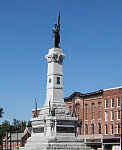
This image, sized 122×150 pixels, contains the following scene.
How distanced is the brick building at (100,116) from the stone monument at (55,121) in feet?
60.3

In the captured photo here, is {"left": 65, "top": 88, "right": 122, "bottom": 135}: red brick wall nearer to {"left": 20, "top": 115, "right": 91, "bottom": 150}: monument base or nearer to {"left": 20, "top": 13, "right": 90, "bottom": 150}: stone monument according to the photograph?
{"left": 20, "top": 13, "right": 90, "bottom": 150}: stone monument

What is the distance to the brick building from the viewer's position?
67375mm

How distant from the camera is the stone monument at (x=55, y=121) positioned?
43.6 metres

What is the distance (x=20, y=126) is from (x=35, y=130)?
8181cm

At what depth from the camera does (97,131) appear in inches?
2840

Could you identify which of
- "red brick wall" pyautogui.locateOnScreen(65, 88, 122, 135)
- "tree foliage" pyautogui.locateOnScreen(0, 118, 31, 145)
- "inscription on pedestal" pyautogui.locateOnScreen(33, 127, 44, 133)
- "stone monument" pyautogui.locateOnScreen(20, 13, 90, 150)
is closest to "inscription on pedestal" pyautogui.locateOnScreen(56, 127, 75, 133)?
"stone monument" pyautogui.locateOnScreen(20, 13, 90, 150)

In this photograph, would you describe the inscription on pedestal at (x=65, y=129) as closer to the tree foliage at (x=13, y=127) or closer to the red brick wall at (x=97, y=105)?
the red brick wall at (x=97, y=105)

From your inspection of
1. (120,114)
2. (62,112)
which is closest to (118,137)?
(120,114)

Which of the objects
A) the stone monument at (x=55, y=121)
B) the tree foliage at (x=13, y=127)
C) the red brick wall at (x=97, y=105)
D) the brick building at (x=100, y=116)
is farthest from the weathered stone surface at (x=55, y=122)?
the tree foliage at (x=13, y=127)

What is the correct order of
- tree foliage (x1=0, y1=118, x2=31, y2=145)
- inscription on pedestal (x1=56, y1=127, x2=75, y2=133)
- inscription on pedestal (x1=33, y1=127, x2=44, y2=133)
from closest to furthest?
inscription on pedestal (x1=56, y1=127, x2=75, y2=133) < inscription on pedestal (x1=33, y1=127, x2=44, y2=133) < tree foliage (x1=0, y1=118, x2=31, y2=145)

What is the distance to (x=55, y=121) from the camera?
44188mm

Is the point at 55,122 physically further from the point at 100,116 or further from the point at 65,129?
the point at 100,116

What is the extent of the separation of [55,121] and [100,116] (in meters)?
28.9

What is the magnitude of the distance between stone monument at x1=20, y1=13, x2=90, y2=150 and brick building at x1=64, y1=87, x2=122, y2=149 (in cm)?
1838
